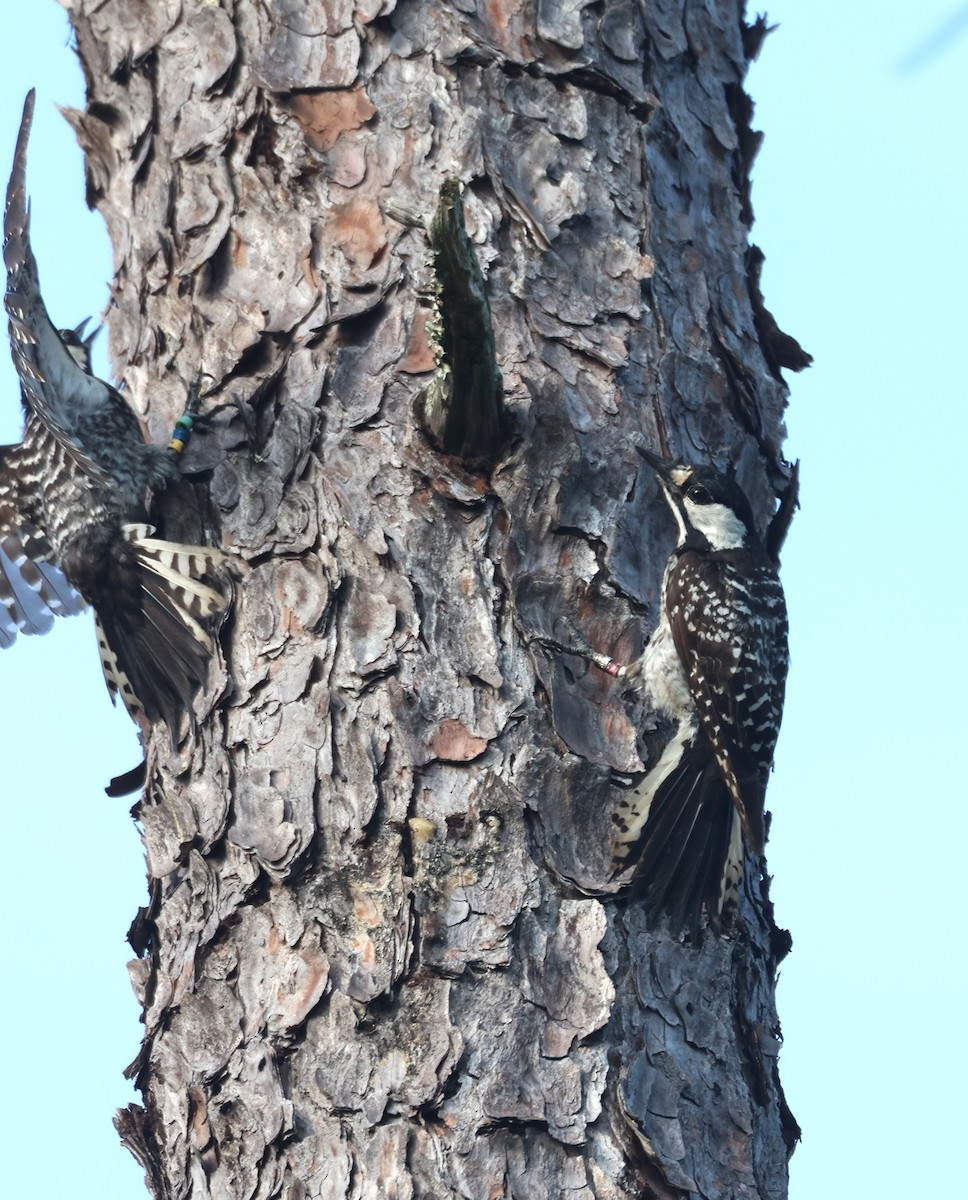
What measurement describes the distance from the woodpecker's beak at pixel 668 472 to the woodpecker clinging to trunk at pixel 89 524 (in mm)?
1069

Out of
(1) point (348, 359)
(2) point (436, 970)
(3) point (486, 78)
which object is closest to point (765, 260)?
(3) point (486, 78)

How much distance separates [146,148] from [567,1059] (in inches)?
102

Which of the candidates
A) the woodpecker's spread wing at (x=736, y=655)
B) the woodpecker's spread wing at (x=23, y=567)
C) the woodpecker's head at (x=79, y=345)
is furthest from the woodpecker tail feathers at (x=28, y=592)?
the woodpecker's spread wing at (x=736, y=655)


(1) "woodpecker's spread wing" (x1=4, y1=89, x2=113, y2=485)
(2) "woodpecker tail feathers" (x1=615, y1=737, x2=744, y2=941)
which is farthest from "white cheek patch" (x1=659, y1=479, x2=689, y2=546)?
(1) "woodpecker's spread wing" (x1=4, y1=89, x2=113, y2=485)

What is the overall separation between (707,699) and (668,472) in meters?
0.85

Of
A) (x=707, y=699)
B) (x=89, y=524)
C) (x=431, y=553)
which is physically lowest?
(x=431, y=553)

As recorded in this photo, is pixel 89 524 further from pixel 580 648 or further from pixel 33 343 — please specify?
pixel 580 648

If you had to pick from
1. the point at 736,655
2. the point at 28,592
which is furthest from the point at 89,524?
the point at 736,655

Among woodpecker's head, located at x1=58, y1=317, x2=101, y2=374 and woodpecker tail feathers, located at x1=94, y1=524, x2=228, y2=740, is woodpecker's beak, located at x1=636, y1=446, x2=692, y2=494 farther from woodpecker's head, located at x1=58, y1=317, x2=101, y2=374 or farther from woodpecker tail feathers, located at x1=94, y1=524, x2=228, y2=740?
woodpecker's head, located at x1=58, y1=317, x2=101, y2=374

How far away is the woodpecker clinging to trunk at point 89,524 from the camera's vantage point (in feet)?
11.9

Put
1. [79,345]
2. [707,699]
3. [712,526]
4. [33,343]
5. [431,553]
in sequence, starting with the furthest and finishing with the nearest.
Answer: [79,345] < [33,343] < [707,699] < [712,526] < [431,553]

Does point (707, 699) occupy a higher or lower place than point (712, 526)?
lower

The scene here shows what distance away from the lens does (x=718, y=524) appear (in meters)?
3.84

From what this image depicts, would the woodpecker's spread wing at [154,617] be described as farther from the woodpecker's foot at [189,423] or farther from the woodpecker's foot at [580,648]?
the woodpecker's foot at [580,648]
